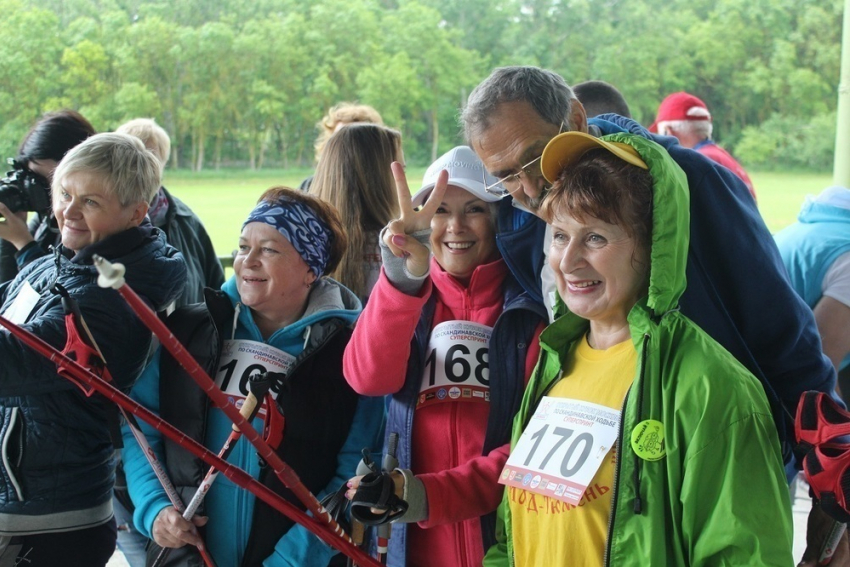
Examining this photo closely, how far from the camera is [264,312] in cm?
186

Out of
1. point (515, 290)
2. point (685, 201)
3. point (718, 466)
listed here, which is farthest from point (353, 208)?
point (718, 466)

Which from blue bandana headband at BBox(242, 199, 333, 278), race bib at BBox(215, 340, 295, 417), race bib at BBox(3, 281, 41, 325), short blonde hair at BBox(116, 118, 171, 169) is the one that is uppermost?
blue bandana headband at BBox(242, 199, 333, 278)

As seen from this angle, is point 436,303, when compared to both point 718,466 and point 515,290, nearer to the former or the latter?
point 515,290

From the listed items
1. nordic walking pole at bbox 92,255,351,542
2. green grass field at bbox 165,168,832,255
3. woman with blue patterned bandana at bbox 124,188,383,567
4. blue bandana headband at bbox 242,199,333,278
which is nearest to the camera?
nordic walking pole at bbox 92,255,351,542

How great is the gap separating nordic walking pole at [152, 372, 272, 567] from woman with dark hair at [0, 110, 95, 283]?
1028mm

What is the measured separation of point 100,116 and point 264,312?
2491 mm

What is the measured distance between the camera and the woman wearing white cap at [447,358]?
1.54 m

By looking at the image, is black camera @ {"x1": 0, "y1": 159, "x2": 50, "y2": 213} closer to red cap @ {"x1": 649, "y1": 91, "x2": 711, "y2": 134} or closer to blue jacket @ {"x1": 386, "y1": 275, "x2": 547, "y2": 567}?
blue jacket @ {"x1": 386, "y1": 275, "x2": 547, "y2": 567}

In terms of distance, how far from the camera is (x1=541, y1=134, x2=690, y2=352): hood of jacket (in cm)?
121

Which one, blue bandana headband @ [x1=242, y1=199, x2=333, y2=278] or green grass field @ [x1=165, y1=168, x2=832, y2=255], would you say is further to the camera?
green grass field @ [x1=165, y1=168, x2=832, y2=255]

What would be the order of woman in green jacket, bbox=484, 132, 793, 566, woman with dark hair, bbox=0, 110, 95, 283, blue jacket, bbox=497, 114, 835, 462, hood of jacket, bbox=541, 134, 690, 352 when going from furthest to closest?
woman with dark hair, bbox=0, 110, 95, 283
blue jacket, bbox=497, 114, 835, 462
hood of jacket, bbox=541, 134, 690, 352
woman in green jacket, bbox=484, 132, 793, 566

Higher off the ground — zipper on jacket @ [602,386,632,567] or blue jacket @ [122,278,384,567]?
zipper on jacket @ [602,386,632,567]

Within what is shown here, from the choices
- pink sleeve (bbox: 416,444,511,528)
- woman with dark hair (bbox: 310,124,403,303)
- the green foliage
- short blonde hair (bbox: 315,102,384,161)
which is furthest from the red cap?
pink sleeve (bbox: 416,444,511,528)

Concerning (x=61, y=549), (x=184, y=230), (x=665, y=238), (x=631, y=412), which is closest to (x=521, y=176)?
(x=665, y=238)
